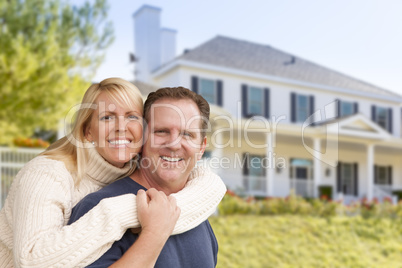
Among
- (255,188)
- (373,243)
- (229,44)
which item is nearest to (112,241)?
(373,243)

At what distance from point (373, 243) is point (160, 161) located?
1033cm

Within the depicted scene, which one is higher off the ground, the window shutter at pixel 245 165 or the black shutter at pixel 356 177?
the window shutter at pixel 245 165

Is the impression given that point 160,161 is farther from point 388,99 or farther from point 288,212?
point 388,99

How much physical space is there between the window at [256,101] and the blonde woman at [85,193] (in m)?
16.3

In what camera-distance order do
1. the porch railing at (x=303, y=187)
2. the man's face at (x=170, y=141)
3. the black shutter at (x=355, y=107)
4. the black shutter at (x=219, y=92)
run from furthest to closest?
the black shutter at (x=355, y=107) → the black shutter at (x=219, y=92) → the porch railing at (x=303, y=187) → the man's face at (x=170, y=141)

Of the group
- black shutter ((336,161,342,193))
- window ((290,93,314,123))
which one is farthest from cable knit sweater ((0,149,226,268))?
black shutter ((336,161,342,193))

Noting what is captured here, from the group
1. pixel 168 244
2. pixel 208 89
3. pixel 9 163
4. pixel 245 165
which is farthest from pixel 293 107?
pixel 168 244

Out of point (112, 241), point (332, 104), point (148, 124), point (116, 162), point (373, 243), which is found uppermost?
point (332, 104)

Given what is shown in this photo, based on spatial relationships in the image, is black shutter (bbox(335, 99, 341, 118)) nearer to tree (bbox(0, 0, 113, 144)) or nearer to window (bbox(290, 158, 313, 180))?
window (bbox(290, 158, 313, 180))

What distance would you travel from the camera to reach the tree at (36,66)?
436 inches

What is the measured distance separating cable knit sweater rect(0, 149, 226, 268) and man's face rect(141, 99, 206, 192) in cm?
13

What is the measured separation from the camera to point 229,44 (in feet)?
Answer: 70.0

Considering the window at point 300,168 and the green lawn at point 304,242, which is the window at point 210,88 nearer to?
the window at point 300,168

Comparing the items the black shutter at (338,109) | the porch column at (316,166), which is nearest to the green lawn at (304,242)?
the porch column at (316,166)
